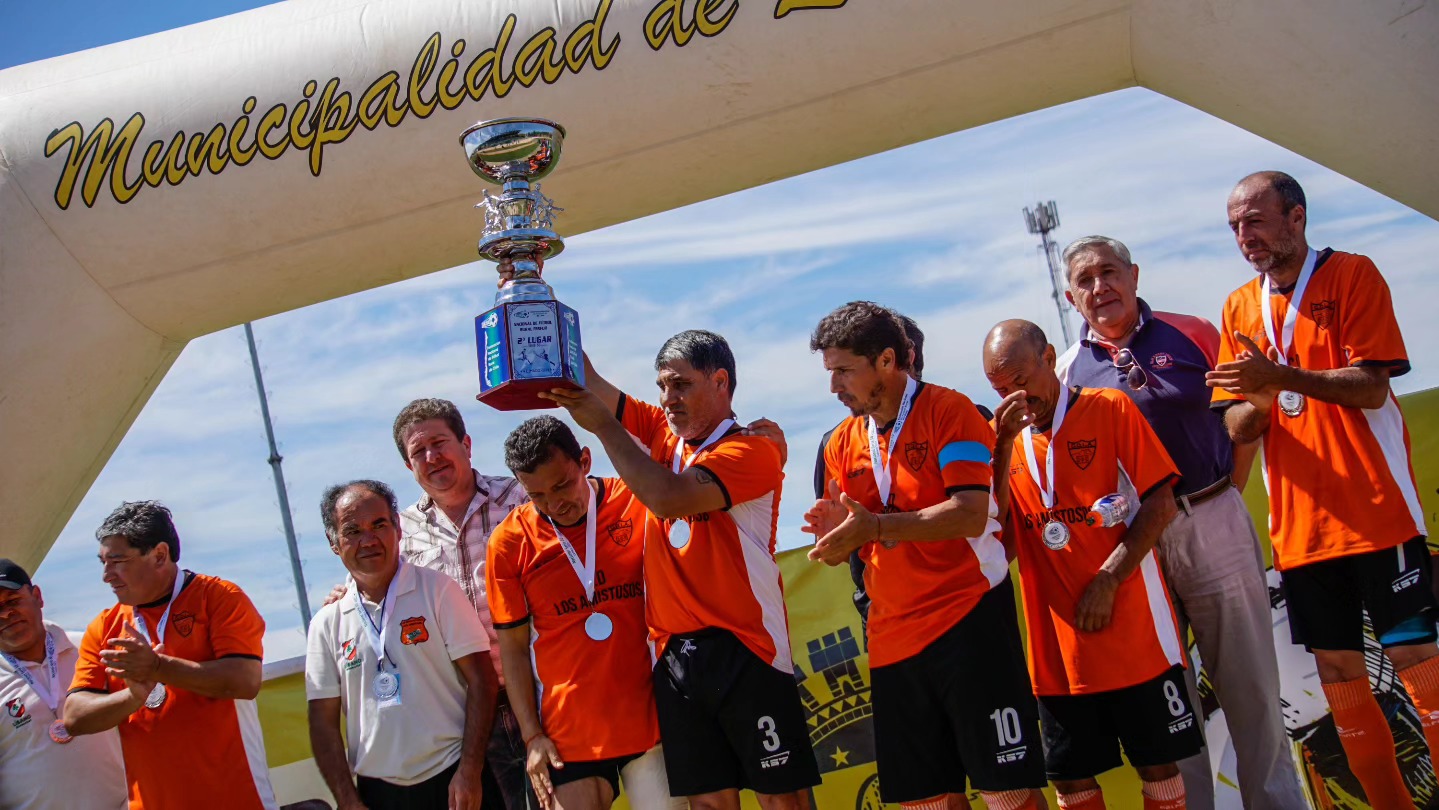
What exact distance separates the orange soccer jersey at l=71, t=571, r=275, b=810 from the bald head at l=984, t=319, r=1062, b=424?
2.85 m

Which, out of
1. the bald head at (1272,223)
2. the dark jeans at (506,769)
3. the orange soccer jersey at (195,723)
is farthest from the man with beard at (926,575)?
the orange soccer jersey at (195,723)

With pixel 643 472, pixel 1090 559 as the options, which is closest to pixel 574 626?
pixel 643 472

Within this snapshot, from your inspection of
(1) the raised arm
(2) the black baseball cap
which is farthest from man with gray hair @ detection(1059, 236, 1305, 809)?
(2) the black baseball cap

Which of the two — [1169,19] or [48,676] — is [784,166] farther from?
[48,676]

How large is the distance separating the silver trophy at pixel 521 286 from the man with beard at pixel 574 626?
27.8 inches

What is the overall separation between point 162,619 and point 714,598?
214 cm

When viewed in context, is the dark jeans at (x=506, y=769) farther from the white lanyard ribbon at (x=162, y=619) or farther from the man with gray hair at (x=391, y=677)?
the white lanyard ribbon at (x=162, y=619)

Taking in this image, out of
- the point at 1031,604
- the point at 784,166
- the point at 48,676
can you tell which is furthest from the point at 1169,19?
the point at 48,676

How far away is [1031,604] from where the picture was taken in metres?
4.25

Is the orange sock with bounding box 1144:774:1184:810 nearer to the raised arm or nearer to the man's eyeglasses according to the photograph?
the man's eyeglasses

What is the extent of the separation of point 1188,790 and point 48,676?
4.29 metres

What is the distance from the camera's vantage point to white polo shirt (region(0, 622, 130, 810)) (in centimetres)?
488

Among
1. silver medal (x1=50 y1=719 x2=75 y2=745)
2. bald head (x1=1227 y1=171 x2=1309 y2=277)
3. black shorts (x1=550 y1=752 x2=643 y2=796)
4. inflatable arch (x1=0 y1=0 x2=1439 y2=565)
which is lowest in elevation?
black shorts (x1=550 y1=752 x2=643 y2=796)

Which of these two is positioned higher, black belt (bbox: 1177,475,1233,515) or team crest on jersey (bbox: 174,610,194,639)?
team crest on jersey (bbox: 174,610,194,639)
